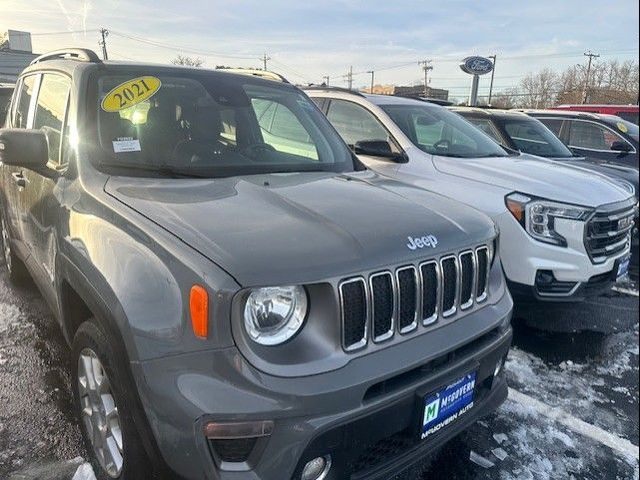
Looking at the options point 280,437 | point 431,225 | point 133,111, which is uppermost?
point 133,111

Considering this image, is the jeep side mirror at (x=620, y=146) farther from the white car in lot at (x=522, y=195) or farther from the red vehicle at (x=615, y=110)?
the white car in lot at (x=522, y=195)

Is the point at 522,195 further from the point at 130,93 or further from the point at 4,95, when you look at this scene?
the point at 4,95

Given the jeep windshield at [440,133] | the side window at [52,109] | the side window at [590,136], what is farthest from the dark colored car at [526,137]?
the side window at [52,109]

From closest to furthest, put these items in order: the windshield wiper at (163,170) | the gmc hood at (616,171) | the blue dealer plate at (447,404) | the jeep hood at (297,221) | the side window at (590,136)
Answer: the jeep hood at (297,221) → the blue dealer plate at (447,404) → the windshield wiper at (163,170) → the gmc hood at (616,171) → the side window at (590,136)

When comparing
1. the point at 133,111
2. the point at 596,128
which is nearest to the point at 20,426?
Result: the point at 133,111

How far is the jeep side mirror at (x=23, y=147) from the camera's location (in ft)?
8.34

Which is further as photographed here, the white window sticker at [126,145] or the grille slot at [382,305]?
→ the white window sticker at [126,145]

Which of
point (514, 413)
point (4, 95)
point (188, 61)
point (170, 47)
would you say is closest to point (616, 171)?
point (514, 413)

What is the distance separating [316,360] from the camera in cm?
173

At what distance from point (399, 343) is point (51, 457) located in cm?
182

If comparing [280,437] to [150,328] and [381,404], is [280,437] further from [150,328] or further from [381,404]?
[150,328]

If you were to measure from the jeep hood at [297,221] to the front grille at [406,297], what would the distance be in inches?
2.2

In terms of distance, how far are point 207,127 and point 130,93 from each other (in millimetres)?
450

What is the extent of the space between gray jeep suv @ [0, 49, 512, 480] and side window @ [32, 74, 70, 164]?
3 cm
